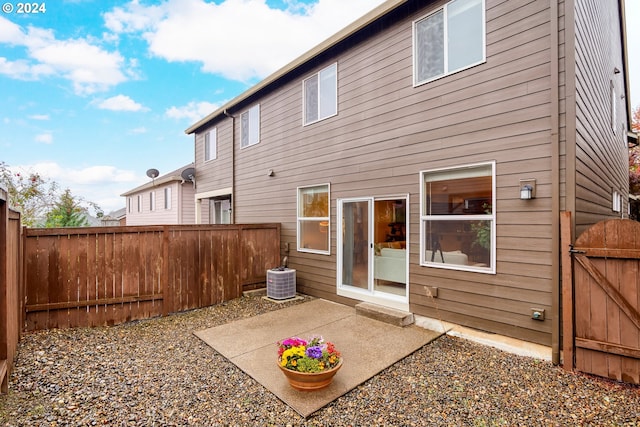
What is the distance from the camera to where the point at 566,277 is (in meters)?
3.28

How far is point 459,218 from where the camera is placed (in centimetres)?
431

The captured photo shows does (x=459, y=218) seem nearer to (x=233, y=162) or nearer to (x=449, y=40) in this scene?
(x=449, y=40)

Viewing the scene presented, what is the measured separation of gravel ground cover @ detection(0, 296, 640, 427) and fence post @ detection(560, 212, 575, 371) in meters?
0.19

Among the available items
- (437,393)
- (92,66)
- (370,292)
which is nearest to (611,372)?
(437,393)

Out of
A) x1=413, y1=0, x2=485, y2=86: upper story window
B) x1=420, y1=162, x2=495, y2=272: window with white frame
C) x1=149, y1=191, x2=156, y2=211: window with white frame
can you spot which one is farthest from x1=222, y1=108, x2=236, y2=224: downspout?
x1=149, y1=191, x2=156, y2=211: window with white frame

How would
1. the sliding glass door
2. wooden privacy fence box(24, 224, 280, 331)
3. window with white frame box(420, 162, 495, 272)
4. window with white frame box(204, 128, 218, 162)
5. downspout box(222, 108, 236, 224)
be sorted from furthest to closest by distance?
window with white frame box(204, 128, 218, 162) → downspout box(222, 108, 236, 224) → the sliding glass door → wooden privacy fence box(24, 224, 280, 331) → window with white frame box(420, 162, 495, 272)

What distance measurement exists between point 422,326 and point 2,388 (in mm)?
4683

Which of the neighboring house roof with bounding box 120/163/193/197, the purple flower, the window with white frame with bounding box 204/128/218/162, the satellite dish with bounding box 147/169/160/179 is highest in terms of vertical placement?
the window with white frame with bounding box 204/128/218/162

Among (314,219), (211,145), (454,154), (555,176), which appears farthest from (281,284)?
(211,145)

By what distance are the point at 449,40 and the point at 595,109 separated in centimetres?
256

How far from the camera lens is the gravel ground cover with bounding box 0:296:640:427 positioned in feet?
8.11

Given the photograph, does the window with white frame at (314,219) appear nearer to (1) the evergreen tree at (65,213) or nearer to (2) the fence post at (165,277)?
(2) the fence post at (165,277)

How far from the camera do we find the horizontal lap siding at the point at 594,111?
3744 millimetres

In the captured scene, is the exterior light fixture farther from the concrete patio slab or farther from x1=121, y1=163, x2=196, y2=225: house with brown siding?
x1=121, y1=163, x2=196, y2=225: house with brown siding
